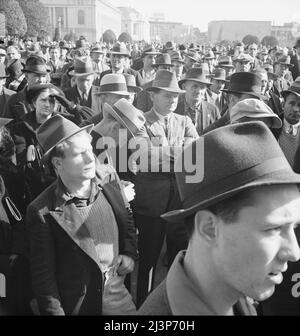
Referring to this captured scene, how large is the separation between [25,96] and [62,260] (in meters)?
3.06

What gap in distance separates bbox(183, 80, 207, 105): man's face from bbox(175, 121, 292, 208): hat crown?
3.88 meters

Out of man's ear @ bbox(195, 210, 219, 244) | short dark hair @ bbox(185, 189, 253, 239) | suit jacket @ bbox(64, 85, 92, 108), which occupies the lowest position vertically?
suit jacket @ bbox(64, 85, 92, 108)

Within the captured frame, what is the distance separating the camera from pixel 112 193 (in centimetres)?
281

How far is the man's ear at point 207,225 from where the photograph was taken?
1426 millimetres

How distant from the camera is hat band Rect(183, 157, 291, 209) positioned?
1368 mm

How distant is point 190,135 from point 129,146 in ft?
2.86

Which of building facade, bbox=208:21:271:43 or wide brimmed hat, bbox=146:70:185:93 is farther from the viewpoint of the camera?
building facade, bbox=208:21:271:43

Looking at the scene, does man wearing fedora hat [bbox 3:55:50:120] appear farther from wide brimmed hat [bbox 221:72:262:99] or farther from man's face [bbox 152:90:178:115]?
wide brimmed hat [bbox 221:72:262:99]

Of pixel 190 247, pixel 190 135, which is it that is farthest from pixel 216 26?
pixel 190 247

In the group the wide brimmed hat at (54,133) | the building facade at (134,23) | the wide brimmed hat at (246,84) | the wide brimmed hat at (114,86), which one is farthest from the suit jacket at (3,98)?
the building facade at (134,23)

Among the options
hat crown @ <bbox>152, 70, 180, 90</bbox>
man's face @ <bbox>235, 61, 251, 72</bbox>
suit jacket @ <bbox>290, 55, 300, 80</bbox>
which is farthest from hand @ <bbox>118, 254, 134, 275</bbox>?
suit jacket @ <bbox>290, 55, 300, 80</bbox>

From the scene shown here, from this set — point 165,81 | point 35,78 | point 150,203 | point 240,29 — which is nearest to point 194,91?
point 165,81

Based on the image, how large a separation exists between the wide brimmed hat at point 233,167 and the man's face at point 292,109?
2.76 meters
